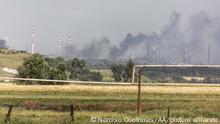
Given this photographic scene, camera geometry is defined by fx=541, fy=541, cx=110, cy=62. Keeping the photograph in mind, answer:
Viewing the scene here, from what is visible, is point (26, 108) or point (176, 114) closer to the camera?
point (176, 114)

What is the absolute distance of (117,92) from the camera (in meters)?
72.8

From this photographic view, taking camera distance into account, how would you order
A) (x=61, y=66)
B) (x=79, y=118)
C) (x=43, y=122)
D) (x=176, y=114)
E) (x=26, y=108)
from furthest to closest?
1. (x=61, y=66)
2. (x=26, y=108)
3. (x=176, y=114)
4. (x=79, y=118)
5. (x=43, y=122)

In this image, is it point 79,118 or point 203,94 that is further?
point 203,94

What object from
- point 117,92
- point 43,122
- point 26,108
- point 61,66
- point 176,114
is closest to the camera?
point 43,122

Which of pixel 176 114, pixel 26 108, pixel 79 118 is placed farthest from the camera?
pixel 26 108

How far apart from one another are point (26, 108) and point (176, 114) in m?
13.6

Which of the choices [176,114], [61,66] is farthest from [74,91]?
[61,66]

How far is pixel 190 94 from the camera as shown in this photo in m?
73.9

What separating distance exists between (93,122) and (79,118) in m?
1.80

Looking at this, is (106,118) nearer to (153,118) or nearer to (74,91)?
(153,118)

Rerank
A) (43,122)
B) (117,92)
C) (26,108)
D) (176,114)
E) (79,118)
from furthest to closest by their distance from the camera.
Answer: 1. (117,92)
2. (26,108)
3. (176,114)
4. (79,118)
5. (43,122)

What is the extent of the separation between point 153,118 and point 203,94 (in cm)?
3933

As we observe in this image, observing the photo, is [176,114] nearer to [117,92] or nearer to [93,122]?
[93,122]

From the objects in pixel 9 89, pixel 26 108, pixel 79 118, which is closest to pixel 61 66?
pixel 9 89
